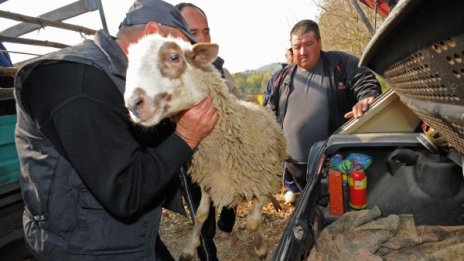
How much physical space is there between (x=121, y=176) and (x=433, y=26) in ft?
3.40

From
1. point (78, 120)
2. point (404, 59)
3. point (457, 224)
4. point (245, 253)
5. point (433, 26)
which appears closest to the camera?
point (433, 26)

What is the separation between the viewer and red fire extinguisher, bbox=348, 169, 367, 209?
5.05ft

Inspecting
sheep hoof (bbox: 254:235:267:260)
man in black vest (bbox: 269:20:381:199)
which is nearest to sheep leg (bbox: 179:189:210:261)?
sheep hoof (bbox: 254:235:267:260)

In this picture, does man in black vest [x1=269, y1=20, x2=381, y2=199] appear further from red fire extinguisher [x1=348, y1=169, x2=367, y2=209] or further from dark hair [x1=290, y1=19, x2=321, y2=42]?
red fire extinguisher [x1=348, y1=169, x2=367, y2=209]

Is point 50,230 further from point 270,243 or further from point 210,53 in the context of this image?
point 270,243

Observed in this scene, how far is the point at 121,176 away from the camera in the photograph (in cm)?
117

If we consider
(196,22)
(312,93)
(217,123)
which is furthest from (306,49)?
(217,123)

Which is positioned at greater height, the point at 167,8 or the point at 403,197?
the point at 167,8

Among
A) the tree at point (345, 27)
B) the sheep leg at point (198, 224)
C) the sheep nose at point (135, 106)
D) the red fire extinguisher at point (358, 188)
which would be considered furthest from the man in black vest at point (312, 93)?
the tree at point (345, 27)

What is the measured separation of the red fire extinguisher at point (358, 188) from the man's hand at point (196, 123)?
742mm

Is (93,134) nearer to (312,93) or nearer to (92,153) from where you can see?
(92,153)

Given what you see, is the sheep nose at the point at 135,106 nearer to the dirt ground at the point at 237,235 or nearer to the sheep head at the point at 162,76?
the sheep head at the point at 162,76

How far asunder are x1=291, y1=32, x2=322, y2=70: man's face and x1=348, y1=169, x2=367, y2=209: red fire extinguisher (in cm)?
185

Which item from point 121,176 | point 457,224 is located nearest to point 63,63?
point 121,176
